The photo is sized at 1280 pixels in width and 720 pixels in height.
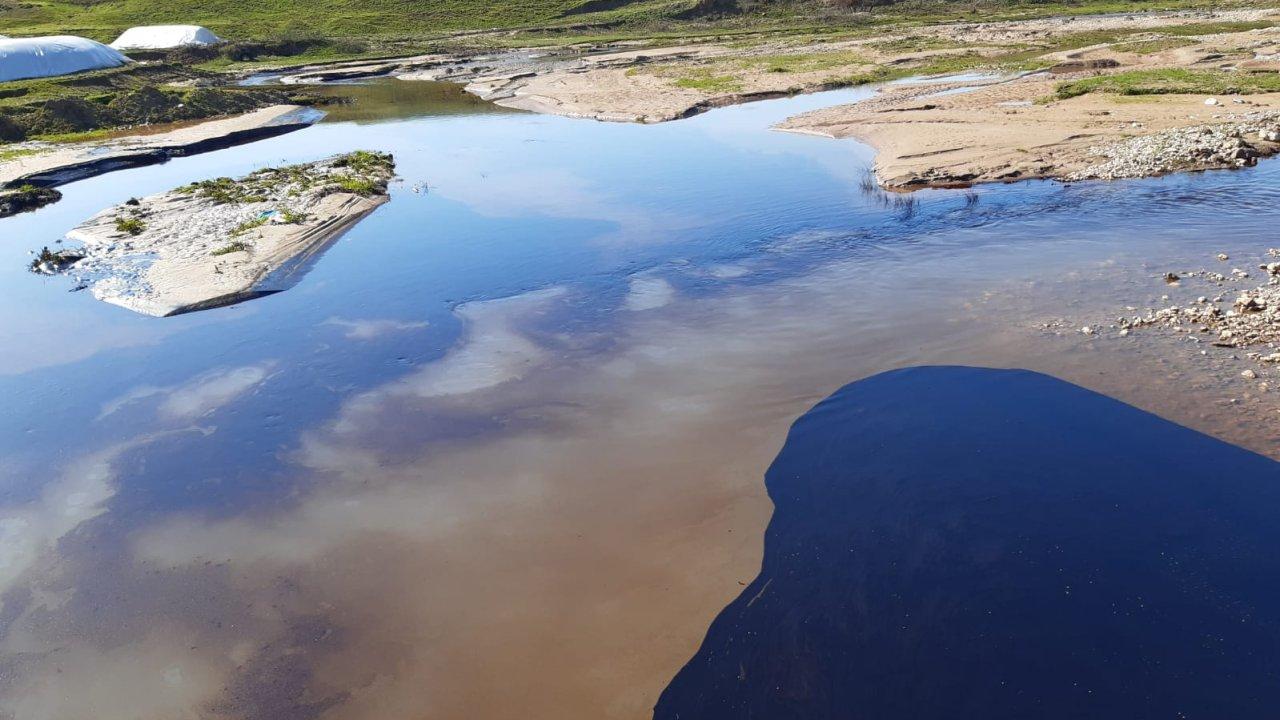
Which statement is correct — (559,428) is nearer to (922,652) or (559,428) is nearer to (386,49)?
(922,652)

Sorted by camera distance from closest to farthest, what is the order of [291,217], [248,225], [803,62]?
[248,225] < [291,217] < [803,62]

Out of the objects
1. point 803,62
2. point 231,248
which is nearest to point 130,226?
point 231,248

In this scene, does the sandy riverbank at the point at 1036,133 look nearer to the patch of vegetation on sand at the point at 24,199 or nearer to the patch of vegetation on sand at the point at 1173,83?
the patch of vegetation on sand at the point at 1173,83

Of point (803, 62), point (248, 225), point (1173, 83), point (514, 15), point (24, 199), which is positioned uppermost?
point (514, 15)

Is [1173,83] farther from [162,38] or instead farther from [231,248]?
[162,38]

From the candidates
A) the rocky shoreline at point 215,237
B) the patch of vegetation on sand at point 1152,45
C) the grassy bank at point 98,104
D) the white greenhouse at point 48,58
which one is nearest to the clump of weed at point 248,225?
the rocky shoreline at point 215,237
